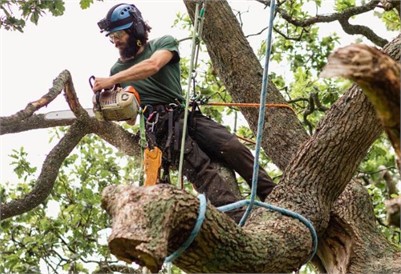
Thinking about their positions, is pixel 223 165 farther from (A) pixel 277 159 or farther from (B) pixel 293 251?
(B) pixel 293 251

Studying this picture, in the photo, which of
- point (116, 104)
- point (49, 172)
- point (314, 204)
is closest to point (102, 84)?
point (116, 104)

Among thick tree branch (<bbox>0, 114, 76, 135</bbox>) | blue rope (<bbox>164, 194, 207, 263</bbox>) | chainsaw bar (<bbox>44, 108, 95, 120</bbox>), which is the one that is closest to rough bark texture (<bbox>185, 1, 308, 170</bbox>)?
chainsaw bar (<bbox>44, 108, 95, 120</bbox>)

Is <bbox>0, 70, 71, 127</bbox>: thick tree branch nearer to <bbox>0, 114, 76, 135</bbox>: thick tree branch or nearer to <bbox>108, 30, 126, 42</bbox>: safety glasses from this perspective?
<bbox>0, 114, 76, 135</bbox>: thick tree branch

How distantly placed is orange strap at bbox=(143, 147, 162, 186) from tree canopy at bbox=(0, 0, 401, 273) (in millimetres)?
407

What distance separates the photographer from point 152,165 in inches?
159

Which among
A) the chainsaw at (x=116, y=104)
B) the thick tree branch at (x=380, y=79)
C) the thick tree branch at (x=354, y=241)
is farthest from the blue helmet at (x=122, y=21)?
the thick tree branch at (x=380, y=79)

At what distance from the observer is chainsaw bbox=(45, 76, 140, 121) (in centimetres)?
422

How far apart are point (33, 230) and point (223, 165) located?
2.86 m

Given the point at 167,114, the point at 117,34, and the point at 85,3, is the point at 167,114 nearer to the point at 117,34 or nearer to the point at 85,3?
the point at 117,34

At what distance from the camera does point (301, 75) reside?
283 inches

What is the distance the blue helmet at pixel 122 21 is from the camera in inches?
179

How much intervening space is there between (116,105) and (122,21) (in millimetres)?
578

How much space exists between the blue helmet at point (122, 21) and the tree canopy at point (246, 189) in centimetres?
37

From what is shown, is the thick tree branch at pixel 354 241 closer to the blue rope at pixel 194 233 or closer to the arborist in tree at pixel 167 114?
the arborist in tree at pixel 167 114
